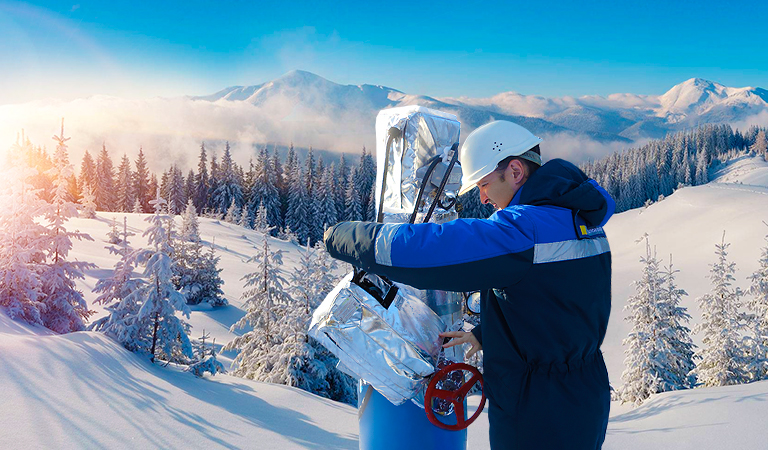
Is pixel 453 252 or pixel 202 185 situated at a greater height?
pixel 453 252

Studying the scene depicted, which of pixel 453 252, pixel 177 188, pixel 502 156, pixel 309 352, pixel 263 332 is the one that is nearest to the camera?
pixel 453 252

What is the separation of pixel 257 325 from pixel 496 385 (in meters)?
13.9

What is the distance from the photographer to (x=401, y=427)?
2775mm

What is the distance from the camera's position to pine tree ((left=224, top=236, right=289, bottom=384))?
12.8 metres

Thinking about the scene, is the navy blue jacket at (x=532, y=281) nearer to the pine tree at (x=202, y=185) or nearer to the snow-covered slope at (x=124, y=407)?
the snow-covered slope at (x=124, y=407)

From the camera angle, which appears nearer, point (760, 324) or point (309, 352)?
point (309, 352)

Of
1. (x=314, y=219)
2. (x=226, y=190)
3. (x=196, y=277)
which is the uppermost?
(x=226, y=190)

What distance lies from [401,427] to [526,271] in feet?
4.51

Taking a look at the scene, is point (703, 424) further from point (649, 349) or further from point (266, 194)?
point (266, 194)

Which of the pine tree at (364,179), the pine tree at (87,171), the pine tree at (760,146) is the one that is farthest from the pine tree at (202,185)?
the pine tree at (760,146)

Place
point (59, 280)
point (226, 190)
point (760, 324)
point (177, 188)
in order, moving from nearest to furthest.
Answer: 1. point (59, 280)
2. point (760, 324)
3. point (177, 188)
4. point (226, 190)

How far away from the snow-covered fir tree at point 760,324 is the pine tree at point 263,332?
13531mm

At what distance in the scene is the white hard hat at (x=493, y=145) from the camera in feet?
7.40

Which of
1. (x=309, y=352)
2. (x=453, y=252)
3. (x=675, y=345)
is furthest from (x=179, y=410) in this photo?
(x=675, y=345)
